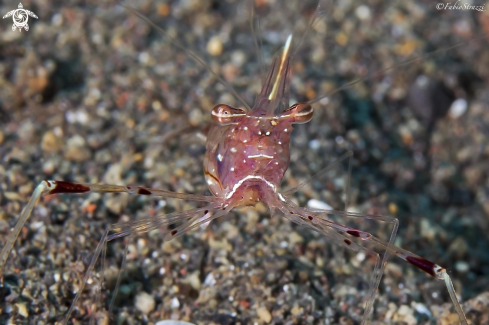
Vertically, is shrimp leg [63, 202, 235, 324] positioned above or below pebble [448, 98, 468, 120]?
below

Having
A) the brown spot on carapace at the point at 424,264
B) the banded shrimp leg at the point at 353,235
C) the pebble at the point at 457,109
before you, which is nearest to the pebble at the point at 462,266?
the banded shrimp leg at the point at 353,235

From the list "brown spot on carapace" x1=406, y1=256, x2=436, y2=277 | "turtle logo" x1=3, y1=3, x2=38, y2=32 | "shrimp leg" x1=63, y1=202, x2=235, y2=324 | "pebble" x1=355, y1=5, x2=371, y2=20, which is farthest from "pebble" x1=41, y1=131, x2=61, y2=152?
"pebble" x1=355, y1=5, x2=371, y2=20

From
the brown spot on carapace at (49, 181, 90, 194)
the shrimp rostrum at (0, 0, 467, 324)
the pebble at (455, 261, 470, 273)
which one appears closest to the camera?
the brown spot on carapace at (49, 181, 90, 194)

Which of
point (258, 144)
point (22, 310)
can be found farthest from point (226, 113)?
point (22, 310)

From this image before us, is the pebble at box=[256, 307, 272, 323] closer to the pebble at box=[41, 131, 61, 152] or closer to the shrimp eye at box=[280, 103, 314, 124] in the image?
the shrimp eye at box=[280, 103, 314, 124]

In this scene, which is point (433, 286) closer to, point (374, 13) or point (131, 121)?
point (131, 121)

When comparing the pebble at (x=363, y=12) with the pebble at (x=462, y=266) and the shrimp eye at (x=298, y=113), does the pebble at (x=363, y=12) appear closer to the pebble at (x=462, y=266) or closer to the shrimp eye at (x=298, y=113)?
the pebble at (x=462, y=266)

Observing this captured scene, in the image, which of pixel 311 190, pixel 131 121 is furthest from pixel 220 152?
pixel 131 121

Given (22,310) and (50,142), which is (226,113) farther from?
(50,142)
